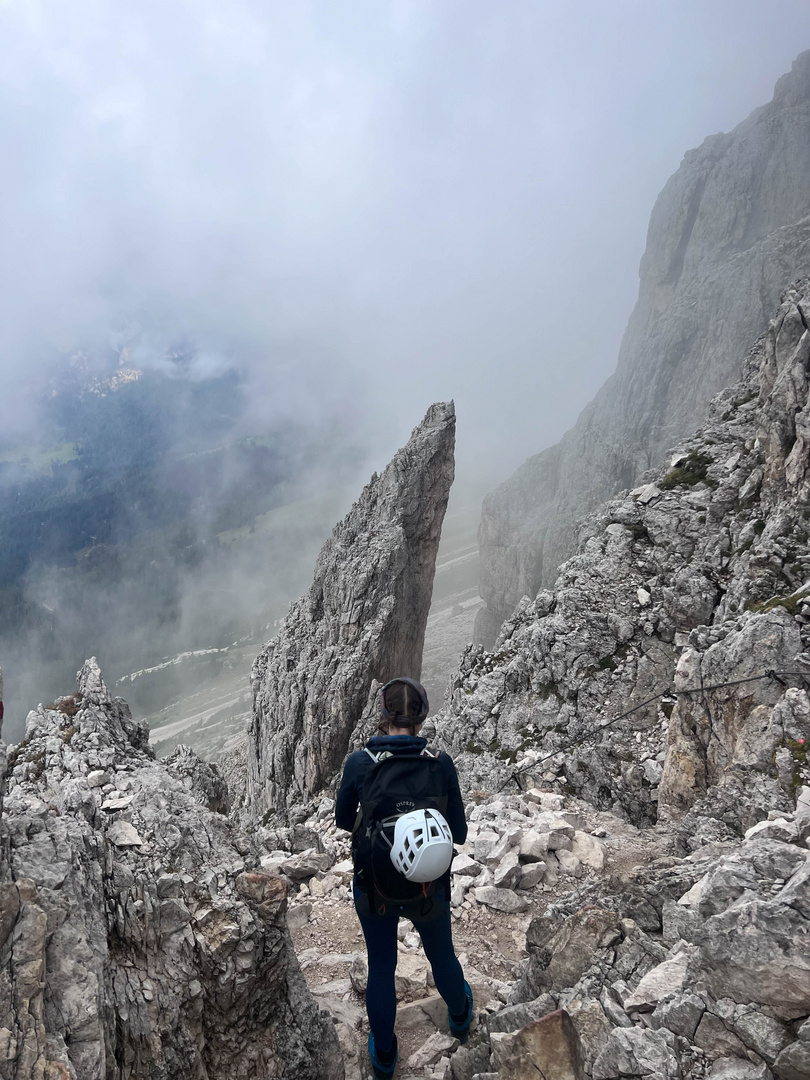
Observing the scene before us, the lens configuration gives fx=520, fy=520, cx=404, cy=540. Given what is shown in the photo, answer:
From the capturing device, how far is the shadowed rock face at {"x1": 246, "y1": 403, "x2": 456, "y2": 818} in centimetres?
3266

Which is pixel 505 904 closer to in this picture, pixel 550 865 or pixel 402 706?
pixel 550 865

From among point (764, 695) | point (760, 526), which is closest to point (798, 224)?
point (760, 526)

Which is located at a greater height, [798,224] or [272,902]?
[798,224]

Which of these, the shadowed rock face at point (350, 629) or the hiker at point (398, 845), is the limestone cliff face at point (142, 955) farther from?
the shadowed rock face at point (350, 629)

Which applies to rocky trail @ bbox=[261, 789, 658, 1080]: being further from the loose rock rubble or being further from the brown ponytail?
the brown ponytail

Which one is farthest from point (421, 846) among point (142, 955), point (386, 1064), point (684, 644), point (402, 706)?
point (684, 644)

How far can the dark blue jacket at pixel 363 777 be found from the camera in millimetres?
4820

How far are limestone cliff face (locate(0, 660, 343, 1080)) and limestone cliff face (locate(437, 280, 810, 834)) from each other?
7.75 m

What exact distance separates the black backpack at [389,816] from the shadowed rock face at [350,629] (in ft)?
93.9

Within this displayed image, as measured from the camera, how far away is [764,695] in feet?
36.9

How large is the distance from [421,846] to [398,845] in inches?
7.6

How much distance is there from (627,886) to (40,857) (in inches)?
248

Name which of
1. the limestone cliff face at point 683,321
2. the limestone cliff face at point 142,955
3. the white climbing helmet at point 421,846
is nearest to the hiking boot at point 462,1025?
the limestone cliff face at point 142,955

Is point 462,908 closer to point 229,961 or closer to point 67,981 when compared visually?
point 229,961
